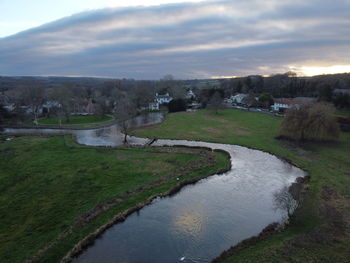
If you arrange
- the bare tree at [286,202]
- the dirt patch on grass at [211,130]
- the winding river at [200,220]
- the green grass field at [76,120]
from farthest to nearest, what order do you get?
the green grass field at [76,120]
the dirt patch on grass at [211,130]
the bare tree at [286,202]
the winding river at [200,220]

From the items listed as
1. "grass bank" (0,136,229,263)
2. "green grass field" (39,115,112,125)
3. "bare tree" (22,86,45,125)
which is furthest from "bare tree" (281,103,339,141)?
"bare tree" (22,86,45,125)

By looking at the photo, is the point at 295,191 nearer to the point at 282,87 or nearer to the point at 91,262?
the point at 91,262

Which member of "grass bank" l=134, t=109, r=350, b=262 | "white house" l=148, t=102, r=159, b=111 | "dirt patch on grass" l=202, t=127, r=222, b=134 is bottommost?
"grass bank" l=134, t=109, r=350, b=262

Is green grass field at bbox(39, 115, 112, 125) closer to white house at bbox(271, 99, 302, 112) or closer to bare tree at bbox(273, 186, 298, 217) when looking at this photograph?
white house at bbox(271, 99, 302, 112)

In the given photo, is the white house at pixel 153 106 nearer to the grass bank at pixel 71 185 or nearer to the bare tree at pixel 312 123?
the grass bank at pixel 71 185

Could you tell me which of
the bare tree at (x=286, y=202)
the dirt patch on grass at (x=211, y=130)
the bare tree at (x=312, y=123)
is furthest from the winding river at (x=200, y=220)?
the dirt patch on grass at (x=211, y=130)

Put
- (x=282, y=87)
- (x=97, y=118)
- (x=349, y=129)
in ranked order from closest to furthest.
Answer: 1. (x=349, y=129)
2. (x=97, y=118)
3. (x=282, y=87)

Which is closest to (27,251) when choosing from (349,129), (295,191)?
(295,191)
